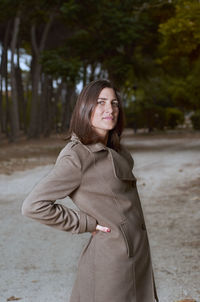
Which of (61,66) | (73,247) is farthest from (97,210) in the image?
(61,66)

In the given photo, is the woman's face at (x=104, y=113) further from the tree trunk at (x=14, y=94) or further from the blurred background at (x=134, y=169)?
the tree trunk at (x=14, y=94)

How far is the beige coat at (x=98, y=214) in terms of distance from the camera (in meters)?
2.10

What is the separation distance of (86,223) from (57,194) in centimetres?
20

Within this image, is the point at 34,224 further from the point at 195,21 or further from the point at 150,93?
the point at 150,93

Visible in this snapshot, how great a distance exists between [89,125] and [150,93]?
34957 mm

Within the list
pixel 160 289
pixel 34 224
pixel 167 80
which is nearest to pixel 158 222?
pixel 34 224

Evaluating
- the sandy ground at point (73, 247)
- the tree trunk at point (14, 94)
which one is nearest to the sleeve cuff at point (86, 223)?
the sandy ground at point (73, 247)

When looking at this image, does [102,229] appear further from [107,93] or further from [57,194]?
[107,93]

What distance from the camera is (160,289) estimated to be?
4.01m

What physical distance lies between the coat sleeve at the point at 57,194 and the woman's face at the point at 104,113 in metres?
0.26

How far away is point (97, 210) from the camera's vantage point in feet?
7.02

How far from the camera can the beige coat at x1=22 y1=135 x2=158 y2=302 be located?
2.10 metres

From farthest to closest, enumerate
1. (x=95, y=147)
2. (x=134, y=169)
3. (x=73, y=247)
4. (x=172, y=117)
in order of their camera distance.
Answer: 1. (x=172, y=117)
2. (x=134, y=169)
3. (x=73, y=247)
4. (x=95, y=147)

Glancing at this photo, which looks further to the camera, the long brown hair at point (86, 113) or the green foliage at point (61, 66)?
the green foliage at point (61, 66)
